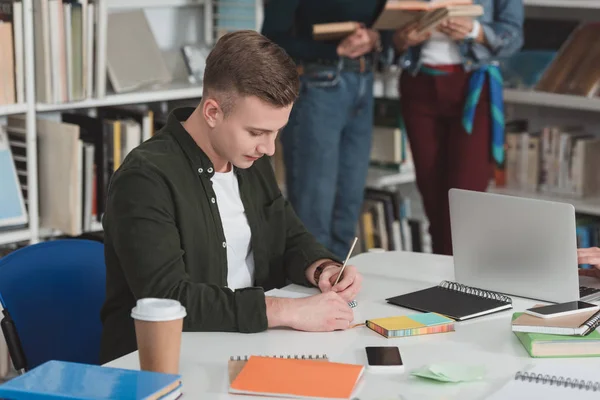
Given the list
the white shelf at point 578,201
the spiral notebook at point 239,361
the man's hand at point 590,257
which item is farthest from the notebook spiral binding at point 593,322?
the white shelf at point 578,201

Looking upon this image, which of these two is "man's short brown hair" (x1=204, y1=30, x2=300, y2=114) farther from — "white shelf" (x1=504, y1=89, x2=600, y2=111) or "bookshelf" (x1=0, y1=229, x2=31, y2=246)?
"white shelf" (x1=504, y1=89, x2=600, y2=111)

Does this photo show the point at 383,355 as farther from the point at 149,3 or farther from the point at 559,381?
the point at 149,3

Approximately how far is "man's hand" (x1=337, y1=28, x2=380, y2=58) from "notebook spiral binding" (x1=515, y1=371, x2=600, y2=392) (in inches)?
68.3

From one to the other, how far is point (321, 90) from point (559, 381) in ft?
5.86

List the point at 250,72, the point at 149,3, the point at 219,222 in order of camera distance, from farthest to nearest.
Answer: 1. the point at 149,3
2. the point at 219,222
3. the point at 250,72

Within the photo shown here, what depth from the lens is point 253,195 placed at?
210cm

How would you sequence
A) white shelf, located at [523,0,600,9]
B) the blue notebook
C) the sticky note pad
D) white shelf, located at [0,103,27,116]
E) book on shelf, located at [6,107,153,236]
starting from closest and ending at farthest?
the blue notebook
the sticky note pad
white shelf, located at [0,103,27,116]
book on shelf, located at [6,107,153,236]
white shelf, located at [523,0,600,9]

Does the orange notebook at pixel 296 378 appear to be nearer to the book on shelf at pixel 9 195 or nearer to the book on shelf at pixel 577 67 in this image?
the book on shelf at pixel 9 195

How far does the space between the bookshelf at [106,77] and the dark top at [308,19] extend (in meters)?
0.53

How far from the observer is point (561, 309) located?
5.49 feet

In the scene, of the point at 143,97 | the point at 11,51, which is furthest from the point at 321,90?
the point at 11,51

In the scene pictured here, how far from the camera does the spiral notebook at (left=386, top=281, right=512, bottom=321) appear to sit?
179cm

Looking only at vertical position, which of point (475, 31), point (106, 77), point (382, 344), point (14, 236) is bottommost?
point (14, 236)

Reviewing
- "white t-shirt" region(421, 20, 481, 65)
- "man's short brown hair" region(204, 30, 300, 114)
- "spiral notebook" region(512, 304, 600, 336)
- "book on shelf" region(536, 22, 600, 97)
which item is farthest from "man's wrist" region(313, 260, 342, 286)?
"book on shelf" region(536, 22, 600, 97)
